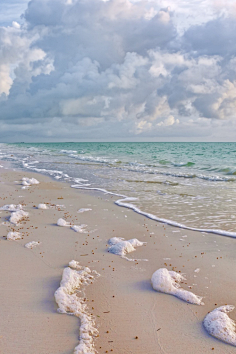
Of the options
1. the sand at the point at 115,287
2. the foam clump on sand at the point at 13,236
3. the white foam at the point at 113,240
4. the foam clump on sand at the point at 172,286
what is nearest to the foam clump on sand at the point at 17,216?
the sand at the point at 115,287

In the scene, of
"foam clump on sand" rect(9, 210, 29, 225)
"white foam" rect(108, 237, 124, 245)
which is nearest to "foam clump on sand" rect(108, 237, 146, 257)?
"white foam" rect(108, 237, 124, 245)

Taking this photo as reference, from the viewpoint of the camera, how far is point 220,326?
3.34 meters

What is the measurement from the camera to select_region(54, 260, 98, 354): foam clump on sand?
3.11 metres

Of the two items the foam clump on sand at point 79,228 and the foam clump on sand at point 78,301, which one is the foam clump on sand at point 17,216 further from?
the foam clump on sand at point 78,301

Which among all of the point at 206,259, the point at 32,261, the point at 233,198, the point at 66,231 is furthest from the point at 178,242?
the point at 233,198

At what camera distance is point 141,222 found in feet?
25.8

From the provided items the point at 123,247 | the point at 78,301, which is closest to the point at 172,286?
the point at 78,301

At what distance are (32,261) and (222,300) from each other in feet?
10.9

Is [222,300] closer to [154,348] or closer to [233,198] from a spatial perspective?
[154,348]

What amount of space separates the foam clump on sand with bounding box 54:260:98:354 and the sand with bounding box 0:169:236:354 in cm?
A: 8

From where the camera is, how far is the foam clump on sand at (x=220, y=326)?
3226 mm

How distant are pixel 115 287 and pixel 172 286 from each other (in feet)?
2.89

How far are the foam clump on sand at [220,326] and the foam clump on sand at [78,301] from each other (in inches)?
55.3

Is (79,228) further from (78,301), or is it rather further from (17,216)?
(78,301)
